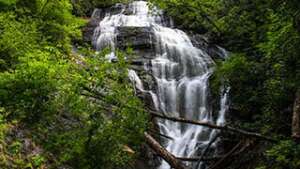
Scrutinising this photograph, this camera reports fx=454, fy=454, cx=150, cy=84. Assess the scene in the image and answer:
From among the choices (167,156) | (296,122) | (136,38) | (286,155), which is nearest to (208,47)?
(136,38)

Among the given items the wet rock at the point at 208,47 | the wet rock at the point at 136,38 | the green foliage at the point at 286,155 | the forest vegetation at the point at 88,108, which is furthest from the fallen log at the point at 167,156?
the wet rock at the point at 208,47

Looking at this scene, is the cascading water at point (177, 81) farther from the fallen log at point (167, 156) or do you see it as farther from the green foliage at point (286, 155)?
the green foliage at point (286, 155)

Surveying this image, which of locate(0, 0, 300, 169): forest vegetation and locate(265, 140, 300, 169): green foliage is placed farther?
locate(0, 0, 300, 169): forest vegetation

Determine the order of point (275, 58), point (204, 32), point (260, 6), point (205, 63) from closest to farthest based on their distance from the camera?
point (275, 58)
point (260, 6)
point (205, 63)
point (204, 32)

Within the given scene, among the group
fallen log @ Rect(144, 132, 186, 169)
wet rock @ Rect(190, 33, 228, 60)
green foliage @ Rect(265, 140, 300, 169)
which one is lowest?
fallen log @ Rect(144, 132, 186, 169)

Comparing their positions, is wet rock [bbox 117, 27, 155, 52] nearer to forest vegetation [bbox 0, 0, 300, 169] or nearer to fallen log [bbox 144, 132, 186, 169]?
forest vegetation [bbox 0, 0, 300, 169]

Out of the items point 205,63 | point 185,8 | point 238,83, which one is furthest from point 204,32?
point 238,83

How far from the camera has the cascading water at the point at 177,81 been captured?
1447 cm

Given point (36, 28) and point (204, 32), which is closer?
point (36, 28)

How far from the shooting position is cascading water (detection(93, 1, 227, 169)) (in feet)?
47.5

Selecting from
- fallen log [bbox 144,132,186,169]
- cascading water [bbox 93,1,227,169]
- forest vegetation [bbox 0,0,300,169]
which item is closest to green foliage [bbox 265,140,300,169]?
forest vegetation [bbox 0,0,300,169]

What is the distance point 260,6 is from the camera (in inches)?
478

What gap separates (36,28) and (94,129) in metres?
5.07

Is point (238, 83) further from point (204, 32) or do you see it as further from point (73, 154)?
point (204, 32)
